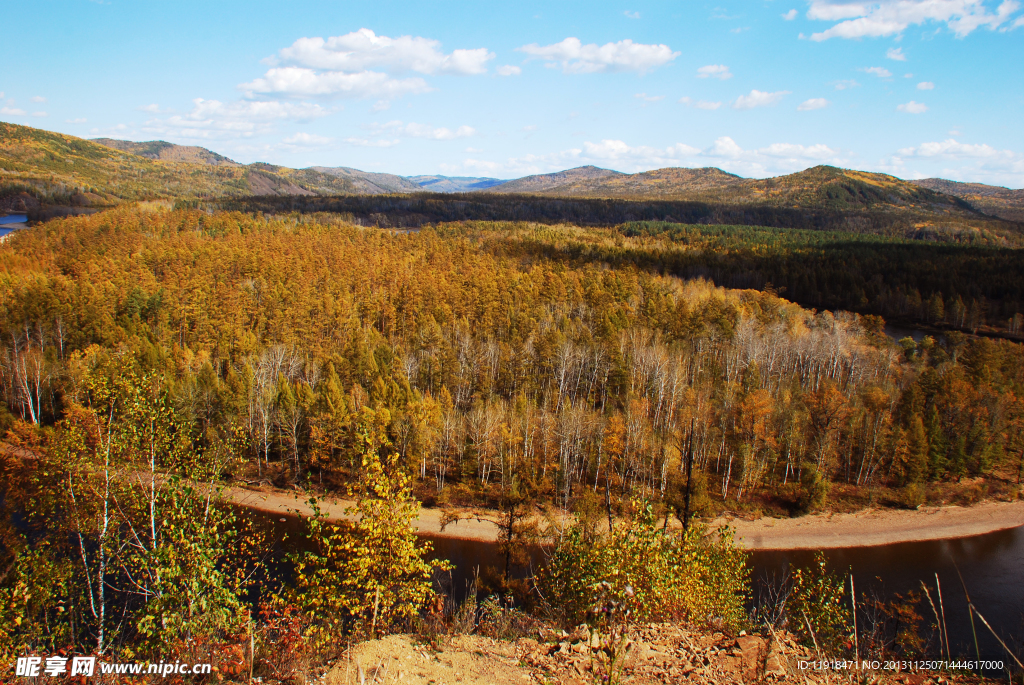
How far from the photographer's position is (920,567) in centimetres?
3450

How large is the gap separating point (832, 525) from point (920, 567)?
552cm

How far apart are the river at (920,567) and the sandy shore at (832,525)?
2.20 ft

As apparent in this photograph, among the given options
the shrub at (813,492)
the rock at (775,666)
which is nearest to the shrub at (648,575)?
the rock at (775,666)

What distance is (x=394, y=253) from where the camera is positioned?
309ft

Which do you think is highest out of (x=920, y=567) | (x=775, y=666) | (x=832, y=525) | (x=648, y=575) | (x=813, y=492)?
(x=648, y=575)

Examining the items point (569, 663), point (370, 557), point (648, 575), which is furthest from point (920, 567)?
point (370, 557)

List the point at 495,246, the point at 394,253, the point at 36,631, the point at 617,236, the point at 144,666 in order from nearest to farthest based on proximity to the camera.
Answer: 1. the point at 144,666
2. the point at 36,631
3. the point at 394,253
4. the point at 495,246
5. the point at 617,236

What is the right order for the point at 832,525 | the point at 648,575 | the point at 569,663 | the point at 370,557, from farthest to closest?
the point at 832,525
the point at 370,557
the point at 569,663
the point at 648,575

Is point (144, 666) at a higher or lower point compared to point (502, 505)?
higher

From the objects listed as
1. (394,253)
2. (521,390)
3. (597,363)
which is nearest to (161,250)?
(394,253)

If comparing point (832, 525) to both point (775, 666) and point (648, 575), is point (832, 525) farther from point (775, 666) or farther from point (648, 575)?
point (648, 575)

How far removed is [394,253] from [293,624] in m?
85.7

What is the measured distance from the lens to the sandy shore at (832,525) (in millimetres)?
37000

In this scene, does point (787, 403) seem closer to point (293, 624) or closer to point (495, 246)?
point (293, 624)
